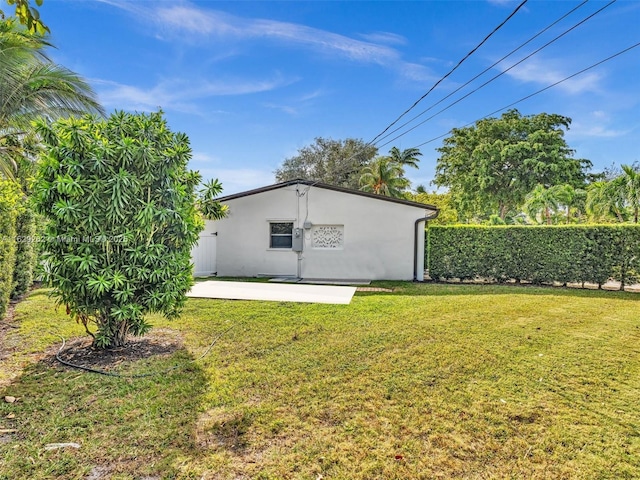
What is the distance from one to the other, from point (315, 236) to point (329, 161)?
19041 millimetres

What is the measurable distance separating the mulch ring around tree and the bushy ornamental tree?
0.60 ft

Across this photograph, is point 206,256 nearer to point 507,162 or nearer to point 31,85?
point 31,85

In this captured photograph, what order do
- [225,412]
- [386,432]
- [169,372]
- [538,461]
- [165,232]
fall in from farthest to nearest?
[165,232] < [169,372] < [225,412] < [386,432] < [538,461]

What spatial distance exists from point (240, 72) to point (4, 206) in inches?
376

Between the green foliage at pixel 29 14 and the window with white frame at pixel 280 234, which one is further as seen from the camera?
the window with white frame at pixel 280 234

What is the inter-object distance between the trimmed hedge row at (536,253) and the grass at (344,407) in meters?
6.28

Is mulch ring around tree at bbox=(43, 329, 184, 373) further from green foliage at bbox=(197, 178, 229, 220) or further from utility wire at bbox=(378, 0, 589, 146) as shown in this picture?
utility wire at bbox=(378, 0, 589, 146)

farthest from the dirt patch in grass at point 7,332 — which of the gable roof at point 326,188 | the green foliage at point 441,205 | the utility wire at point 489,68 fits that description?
the green foliage at point 441,205

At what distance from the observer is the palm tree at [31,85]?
8.35 meters

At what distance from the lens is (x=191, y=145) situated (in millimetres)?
5277

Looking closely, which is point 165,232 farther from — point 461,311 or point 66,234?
point 461,311

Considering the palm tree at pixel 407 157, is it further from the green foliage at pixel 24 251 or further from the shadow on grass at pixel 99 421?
the shadow on grass at pixel 99 421

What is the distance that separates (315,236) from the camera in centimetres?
1417

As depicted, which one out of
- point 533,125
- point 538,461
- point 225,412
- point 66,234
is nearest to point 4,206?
point 66,234
